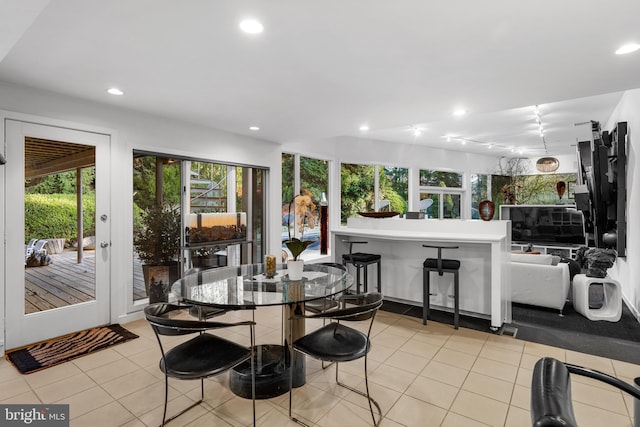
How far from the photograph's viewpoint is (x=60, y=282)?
356cm

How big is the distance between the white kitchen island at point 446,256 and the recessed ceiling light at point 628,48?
1810 millimetres

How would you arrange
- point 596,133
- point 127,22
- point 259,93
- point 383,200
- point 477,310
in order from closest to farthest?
point 127,22 < point 259,93 < point 477,310 < point 596,133 < point 383,200

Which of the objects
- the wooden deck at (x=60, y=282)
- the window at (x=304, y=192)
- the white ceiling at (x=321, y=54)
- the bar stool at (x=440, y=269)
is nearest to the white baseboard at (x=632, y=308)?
the bar stool at (x=440, y=269)

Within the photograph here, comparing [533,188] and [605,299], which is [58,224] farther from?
[533,188]

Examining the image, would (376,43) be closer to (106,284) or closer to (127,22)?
(127,22)

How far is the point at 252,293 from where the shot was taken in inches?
92.6

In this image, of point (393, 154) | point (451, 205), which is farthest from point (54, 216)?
point (451, 205)

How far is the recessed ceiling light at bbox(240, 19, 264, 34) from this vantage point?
2.12m

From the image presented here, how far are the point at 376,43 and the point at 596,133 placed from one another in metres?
4.17

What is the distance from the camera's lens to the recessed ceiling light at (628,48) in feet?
7.91

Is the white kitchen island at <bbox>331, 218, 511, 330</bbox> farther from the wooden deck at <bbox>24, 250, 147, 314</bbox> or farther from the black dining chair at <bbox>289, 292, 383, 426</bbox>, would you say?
the wooden deck at <bbox>24, 250, 147, 314</bbox>

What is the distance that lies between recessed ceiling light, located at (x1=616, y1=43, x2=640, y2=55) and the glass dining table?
2.59 m

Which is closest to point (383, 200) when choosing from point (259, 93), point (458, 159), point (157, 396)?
point (458, 159)

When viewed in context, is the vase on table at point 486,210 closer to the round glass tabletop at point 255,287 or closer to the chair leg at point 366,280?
the chair leg at point 366,280
